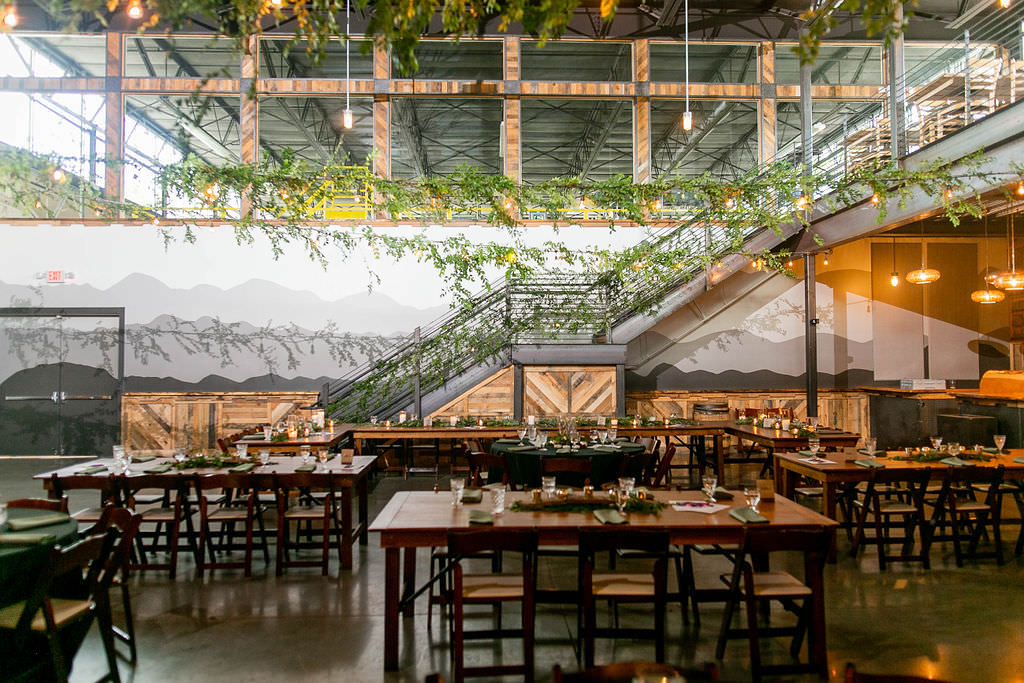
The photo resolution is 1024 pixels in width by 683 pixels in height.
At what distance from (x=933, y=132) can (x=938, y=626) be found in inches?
307

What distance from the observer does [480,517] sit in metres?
3.89

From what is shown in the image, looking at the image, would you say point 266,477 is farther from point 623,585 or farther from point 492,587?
point 623,585

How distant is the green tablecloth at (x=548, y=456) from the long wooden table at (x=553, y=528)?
2.33 m

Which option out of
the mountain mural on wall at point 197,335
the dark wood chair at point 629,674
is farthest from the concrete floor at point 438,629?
the mountain mural on wall at point 197,335

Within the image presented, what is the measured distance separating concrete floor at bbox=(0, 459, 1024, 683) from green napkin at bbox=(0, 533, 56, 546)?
2.72 feet

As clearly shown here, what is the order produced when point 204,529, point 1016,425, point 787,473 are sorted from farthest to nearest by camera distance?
point 1016,425, point 787,473, point 204,529

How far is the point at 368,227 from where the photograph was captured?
11.6m

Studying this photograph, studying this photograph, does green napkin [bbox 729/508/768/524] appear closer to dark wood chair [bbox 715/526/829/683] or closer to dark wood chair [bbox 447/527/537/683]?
dark wood chair [bbox 715/526/829/683]

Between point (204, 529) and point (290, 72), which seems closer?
point (204, 529)

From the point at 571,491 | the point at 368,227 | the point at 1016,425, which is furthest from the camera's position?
the point at 368,227

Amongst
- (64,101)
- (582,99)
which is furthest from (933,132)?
(64,101)

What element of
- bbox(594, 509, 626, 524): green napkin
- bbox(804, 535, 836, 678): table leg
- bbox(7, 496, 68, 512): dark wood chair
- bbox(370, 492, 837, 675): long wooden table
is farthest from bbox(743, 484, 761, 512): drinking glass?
bbox(7, 496, 68, 512): dark wood chair

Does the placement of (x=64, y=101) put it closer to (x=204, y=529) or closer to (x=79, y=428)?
(x=79, y=428)

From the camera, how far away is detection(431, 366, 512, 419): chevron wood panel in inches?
405
